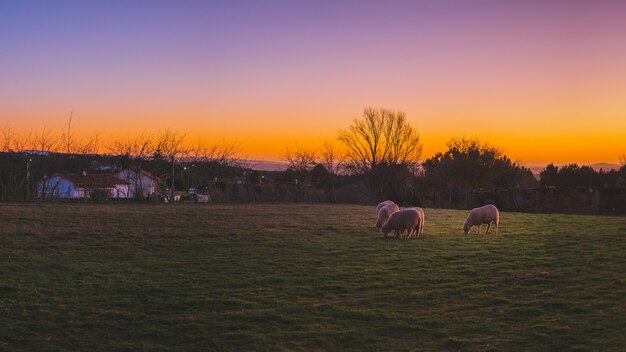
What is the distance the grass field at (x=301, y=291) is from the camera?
26.8 feet

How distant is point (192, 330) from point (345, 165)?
168 ft

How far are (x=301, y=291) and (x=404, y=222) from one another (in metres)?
8.78

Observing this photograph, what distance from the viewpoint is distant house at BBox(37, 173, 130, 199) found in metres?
35.1

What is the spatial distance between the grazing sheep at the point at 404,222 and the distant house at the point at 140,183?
22.6 m


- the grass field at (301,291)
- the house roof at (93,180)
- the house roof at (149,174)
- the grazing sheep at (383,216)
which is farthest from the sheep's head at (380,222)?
the house roof at (93,180)

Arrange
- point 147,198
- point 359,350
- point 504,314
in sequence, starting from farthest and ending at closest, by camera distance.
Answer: point 147,198, point 504,314, point 359,350

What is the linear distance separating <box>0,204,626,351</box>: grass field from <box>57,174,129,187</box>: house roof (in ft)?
63.8

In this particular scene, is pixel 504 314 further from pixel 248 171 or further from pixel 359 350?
pixel 248 171

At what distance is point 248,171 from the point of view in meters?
49.9

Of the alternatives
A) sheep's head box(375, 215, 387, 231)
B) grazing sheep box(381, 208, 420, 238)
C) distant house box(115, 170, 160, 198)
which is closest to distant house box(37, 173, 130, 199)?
distant house box(115, 170, 160, 198)

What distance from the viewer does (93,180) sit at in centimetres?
3881

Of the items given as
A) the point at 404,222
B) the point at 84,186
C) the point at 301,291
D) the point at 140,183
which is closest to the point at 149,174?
the point at 140,183

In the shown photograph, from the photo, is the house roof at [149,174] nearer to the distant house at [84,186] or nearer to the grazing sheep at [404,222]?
the distant house at [84,186]

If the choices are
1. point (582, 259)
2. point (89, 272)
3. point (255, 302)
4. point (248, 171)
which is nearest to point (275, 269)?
point (255, 302)
